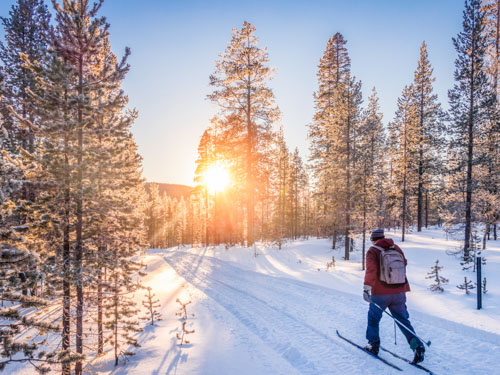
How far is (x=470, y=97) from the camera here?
54.7 feet

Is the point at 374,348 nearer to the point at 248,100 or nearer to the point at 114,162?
the point at 114,162

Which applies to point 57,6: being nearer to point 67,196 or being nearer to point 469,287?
point 67,196

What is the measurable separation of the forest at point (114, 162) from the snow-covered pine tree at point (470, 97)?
2.7 inches

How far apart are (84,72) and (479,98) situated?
20.9 metres

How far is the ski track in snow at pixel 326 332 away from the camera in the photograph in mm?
5238

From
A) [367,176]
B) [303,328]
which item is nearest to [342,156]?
[367,176]

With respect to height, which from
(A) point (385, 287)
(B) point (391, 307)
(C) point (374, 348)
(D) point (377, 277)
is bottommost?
(C) point (374, 348)

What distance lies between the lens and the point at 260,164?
2338 centimetres

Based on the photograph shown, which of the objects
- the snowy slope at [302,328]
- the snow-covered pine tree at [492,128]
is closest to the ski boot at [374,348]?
the snowy slope at [302,328]

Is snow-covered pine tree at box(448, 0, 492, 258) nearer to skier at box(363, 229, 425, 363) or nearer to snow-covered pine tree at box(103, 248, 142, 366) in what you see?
skier at box(363, 229, 425, 363)

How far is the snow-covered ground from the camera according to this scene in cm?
551

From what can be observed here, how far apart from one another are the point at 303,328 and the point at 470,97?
18.0 m

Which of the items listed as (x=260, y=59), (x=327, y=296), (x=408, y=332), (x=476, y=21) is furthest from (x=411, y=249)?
(x=260, y=59)

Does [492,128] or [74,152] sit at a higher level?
[492,128]
